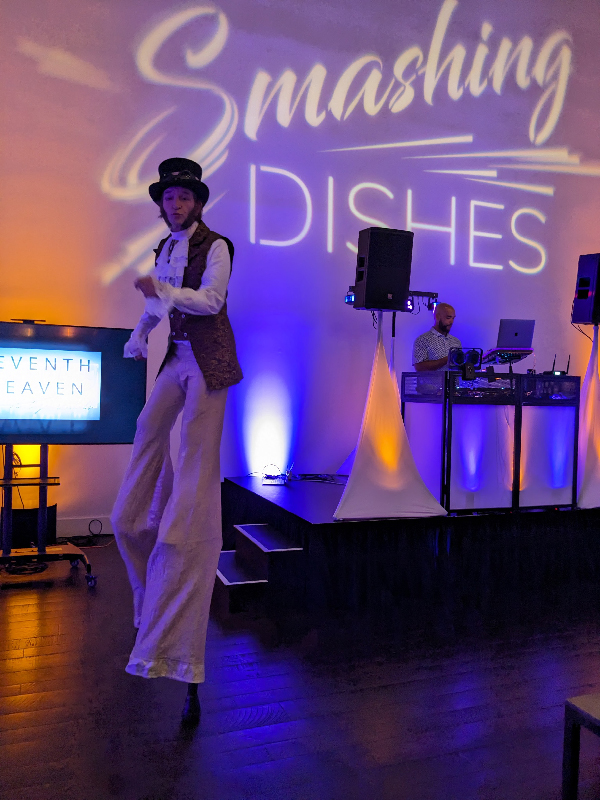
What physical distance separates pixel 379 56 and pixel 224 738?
5009 millimetres

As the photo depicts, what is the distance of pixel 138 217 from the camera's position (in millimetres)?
4504

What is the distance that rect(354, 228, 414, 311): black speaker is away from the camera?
345 cm

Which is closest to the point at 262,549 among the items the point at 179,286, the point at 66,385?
the point at 179,286

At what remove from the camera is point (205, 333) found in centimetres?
201

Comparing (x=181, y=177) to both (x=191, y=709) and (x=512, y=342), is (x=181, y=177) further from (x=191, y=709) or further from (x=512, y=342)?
(x=512, y=342)

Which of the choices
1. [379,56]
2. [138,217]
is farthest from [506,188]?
[138,217]

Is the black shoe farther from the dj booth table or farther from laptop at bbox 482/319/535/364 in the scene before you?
laptop at bbox 482/319/535/364

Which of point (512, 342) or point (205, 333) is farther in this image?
point (512, 342)

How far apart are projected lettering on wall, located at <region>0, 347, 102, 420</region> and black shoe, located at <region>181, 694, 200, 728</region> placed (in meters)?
2.19

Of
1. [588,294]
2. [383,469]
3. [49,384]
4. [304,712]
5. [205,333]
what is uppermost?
[588,294]

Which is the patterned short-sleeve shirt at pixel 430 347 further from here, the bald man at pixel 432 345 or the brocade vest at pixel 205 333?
the brocade vest at pixel 205 333

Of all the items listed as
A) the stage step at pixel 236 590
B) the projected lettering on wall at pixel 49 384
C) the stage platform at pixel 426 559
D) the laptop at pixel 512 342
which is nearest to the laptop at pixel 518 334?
the laptop at pixel 512 342

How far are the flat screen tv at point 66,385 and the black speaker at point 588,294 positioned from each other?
9.29 feet

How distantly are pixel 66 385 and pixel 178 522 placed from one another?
2040 mm
